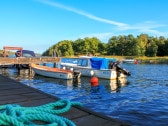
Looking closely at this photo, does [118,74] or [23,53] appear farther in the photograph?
[23,53]

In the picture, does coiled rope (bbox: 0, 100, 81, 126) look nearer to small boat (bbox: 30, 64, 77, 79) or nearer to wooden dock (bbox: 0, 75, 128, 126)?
wooden dock (bbox: 0, 75, 128, 126)

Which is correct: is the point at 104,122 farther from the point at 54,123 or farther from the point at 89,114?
the point at 54,123

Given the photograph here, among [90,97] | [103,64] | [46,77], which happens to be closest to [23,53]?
[46,77]

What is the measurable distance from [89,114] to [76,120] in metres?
0.54

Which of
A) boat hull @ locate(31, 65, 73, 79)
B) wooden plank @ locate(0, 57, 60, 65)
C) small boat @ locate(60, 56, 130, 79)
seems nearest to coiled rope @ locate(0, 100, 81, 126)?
boat hull @ locate(31, 65, 73, 79)

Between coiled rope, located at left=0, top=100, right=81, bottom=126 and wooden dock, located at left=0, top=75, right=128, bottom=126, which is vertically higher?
coiled rope, located at left=0, top=100, right=81, bottom=126

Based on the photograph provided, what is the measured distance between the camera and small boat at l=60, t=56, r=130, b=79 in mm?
30969

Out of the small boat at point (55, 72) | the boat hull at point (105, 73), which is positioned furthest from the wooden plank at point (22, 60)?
the boat hull at point (105, 73)

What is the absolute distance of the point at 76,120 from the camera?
4.86 meters

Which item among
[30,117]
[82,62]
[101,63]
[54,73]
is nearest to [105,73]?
[101,63]

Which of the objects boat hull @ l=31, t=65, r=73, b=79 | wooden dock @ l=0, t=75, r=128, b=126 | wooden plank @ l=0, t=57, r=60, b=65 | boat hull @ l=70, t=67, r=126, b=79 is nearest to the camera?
wooden dock @ l=0, t=75, r=128, b=126

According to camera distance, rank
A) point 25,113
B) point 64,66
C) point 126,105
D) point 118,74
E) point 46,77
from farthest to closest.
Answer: point 64,66 < point 46,77 < point 118,74 < point 126,105 < point 25,113

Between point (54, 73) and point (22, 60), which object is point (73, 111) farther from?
point (22, 60)

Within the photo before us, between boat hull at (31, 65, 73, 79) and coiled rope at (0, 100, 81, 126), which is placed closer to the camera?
coiled rope at (0, 100, 81, 126)
